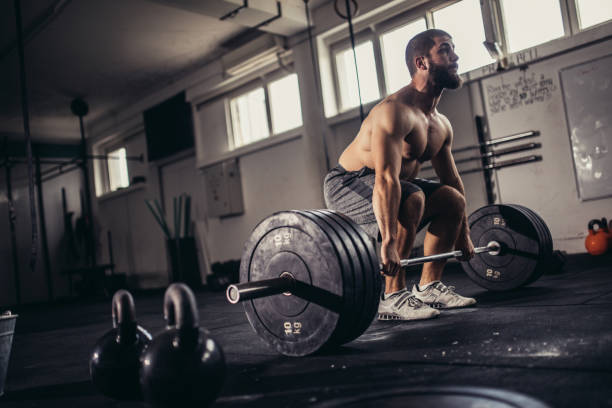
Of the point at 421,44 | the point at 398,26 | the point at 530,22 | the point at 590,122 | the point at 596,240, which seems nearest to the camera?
the point at 421,44

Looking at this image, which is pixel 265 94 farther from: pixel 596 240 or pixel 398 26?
pixel 596 240

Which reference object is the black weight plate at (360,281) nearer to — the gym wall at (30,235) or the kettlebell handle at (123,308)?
the kettlebell handle at (123,308)

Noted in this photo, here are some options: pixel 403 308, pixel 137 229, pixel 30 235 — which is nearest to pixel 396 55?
pixel 403 308

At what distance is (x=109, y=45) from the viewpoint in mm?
6137

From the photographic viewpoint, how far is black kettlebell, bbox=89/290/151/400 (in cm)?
120

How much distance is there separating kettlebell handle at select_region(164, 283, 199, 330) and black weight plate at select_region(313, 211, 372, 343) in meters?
0.55

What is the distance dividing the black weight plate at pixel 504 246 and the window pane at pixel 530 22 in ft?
8.06

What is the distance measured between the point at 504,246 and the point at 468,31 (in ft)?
9.24

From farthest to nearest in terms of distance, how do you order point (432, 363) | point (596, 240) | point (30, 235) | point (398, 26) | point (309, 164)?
point (30, 235) < point (309, 164) < point (398, 26) < point (596, 240) < point (432, 363)

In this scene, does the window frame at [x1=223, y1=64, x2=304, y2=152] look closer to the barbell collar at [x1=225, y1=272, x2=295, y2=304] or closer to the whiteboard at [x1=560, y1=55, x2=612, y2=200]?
the whiteboard at [x1=560, y1=55, x2=612, y2=200]

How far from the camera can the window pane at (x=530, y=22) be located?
4.18 metres

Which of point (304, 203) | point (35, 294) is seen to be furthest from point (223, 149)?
point (35, 294)

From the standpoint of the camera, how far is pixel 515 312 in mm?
1906

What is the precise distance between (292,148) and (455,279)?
2.99m
